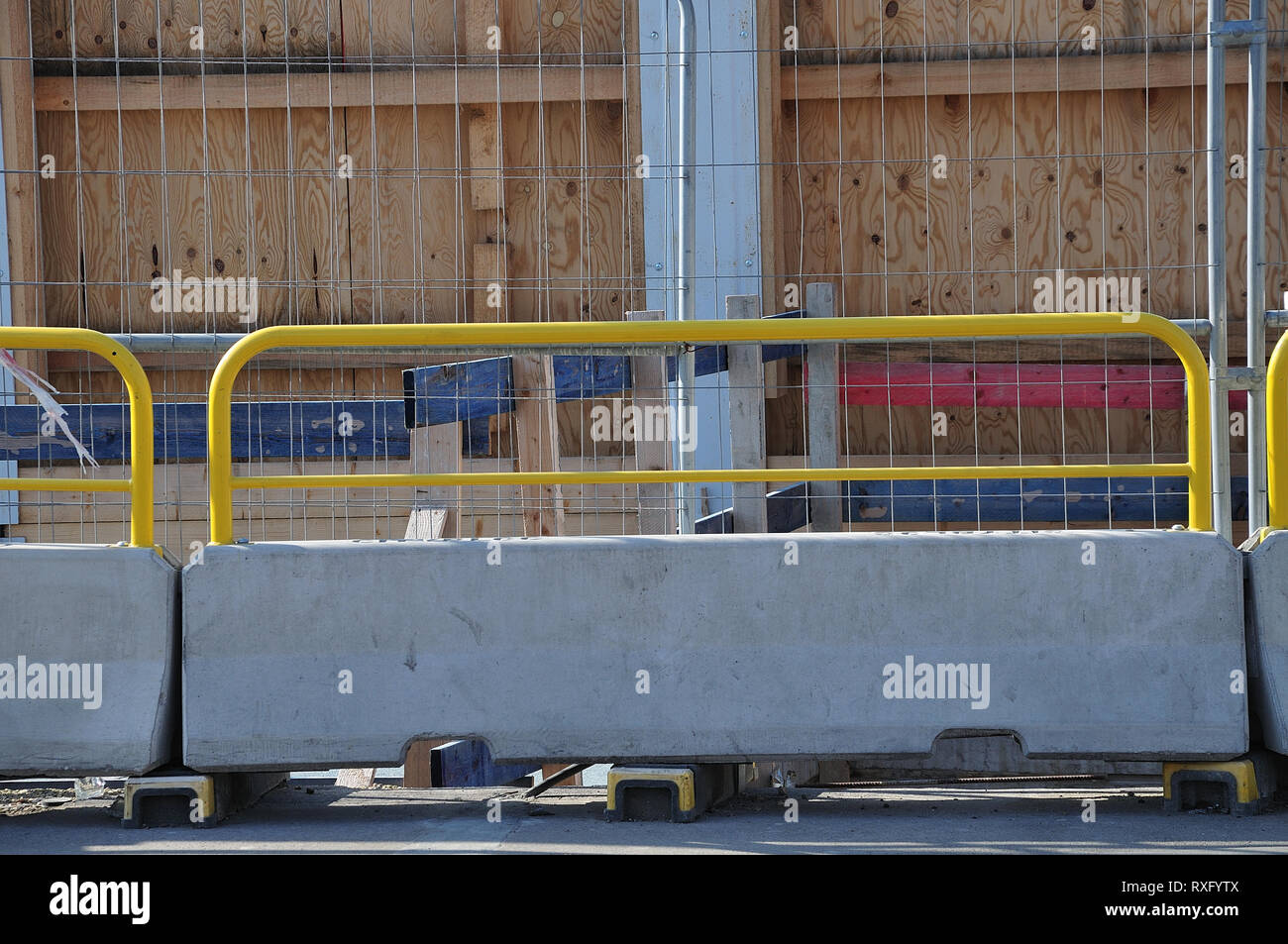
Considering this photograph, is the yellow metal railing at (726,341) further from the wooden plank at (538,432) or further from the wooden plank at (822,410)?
the wooden plank at (822,410)

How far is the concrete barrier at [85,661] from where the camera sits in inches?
183

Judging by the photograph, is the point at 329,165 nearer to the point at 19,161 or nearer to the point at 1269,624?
the point at 19,161

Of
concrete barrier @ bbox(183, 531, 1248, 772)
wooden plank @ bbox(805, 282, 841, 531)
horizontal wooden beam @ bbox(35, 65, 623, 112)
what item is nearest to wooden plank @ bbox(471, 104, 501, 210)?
horizontal wooden beam @ bbox(35, 65, 623, 112)

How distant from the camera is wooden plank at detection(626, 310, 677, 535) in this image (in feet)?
23.1

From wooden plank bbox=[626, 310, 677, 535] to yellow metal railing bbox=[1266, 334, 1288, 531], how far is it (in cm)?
317

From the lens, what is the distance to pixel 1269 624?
4.62 metres

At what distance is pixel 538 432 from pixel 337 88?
11.9 feet

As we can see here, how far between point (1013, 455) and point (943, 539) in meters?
4.80

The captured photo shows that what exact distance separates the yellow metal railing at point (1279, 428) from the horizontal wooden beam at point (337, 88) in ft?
18.6

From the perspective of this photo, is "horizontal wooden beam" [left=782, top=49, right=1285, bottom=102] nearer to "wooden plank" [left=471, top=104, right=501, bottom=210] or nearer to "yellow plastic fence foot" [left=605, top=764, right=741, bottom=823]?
"wooden plank" [left=471, top=104, right=501, bottom=210]

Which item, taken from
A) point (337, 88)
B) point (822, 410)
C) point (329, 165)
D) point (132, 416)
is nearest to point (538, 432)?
point (822, 410)

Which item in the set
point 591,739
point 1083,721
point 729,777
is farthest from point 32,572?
point 1083,721

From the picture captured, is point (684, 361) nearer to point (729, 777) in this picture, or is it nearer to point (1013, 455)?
point (729, 777)

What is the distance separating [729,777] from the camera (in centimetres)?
506
